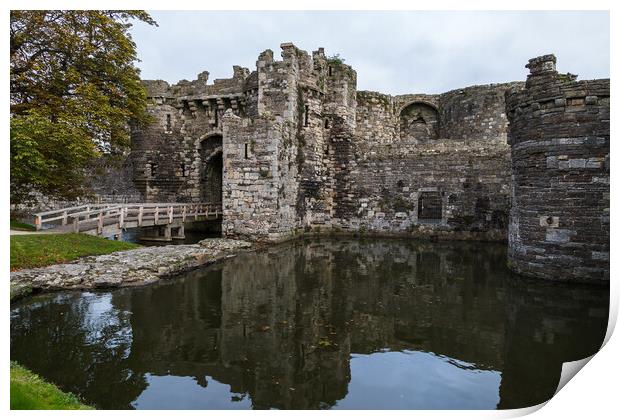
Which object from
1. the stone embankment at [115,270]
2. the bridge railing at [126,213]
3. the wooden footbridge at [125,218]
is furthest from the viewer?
the bridge railing at [126,213]

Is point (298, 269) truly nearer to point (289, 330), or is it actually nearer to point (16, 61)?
point (289, 330)

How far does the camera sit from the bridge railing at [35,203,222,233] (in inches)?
→ 464

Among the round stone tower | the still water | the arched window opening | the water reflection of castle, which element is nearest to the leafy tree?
the still water

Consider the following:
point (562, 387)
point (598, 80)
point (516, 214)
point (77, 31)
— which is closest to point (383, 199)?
point (516, 214)

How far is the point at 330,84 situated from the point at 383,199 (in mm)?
5856

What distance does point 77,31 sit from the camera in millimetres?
10883

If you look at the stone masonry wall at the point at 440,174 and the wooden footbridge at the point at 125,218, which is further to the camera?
the stone masonry wall at the point at 440,174

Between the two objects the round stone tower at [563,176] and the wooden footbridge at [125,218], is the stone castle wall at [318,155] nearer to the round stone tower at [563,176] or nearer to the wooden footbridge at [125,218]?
the wooden footbridge at [125,218]

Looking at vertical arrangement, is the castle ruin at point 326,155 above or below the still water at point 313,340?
above

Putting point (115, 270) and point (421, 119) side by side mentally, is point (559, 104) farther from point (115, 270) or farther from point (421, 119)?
point (421, 119)

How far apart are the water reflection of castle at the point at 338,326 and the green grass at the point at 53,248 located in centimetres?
209

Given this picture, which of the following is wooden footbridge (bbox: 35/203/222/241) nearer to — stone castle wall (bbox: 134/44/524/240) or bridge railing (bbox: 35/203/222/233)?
bridge railing (bbox: 35/203/222/233)

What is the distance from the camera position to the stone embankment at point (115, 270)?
27.3ft

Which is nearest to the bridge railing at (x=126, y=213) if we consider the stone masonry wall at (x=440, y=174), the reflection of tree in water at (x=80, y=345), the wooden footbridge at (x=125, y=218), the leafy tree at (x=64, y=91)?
the wooden footbridge at (x=125, y=218)
